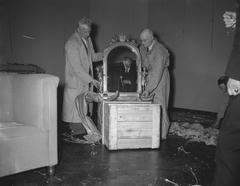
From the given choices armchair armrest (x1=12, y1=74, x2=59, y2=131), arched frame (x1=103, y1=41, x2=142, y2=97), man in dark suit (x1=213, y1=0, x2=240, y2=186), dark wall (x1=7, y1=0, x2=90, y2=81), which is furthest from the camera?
dark wall (x1=7, y1=0, x2=90, y2=81)

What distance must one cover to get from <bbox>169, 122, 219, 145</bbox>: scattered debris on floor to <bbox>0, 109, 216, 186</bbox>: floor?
191 millimetres

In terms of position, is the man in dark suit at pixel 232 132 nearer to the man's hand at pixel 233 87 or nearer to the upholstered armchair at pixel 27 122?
the man's hand at pixel 233 87

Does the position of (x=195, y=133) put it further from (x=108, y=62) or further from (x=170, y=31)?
(x=170, y=31)

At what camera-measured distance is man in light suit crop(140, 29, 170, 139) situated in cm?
376

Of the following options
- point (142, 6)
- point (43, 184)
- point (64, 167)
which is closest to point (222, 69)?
point (142, 6)

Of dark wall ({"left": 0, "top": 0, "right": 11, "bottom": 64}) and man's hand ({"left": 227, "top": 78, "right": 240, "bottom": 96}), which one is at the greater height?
dark wall ({"left": 0, "top": 0, "right": 11, "bottom": 64})

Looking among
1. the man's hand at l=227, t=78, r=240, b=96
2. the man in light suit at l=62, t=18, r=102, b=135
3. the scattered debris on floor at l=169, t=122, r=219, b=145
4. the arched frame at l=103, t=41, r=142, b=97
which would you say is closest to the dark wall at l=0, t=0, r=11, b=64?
the man in light suit at l=62, t=18, r=102, b=135

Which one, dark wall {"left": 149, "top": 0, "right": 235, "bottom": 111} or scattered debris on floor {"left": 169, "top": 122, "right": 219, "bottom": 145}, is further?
dark wall {"left": 149, "top": 0, "right": 235, "bottom": 111}

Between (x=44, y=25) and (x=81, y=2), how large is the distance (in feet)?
3.20

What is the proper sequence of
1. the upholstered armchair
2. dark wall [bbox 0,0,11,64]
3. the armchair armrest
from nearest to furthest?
the upholstered armchair < the armchair armrest < dark wall [bbox 0,0,11,64]

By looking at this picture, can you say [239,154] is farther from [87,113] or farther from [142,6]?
[142,6]

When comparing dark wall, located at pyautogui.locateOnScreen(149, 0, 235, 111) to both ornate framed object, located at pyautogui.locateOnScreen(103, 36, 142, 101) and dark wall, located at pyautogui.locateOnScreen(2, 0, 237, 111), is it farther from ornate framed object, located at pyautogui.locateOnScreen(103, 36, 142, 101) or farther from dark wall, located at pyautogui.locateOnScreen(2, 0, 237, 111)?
ornate framed object, located at pyautogui.locateOnScreen(103, 36, 142, 101)

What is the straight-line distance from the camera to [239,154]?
1.64 m

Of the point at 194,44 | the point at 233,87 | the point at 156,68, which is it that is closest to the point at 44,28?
the point at 156,68
